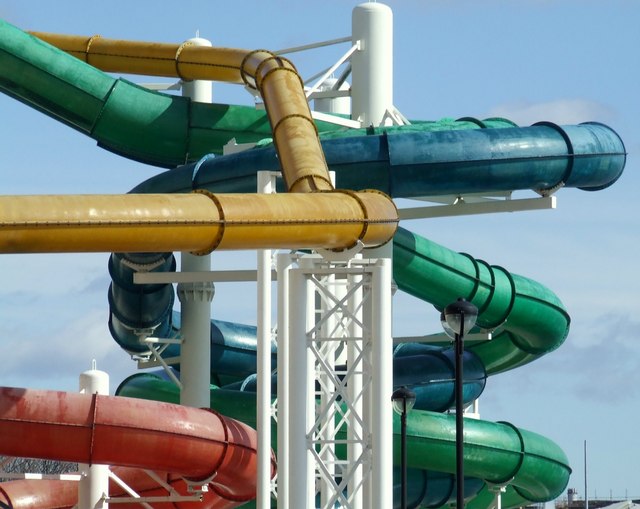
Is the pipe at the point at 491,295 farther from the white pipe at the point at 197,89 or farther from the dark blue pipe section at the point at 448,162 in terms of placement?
the white pipe at the point at 197,89

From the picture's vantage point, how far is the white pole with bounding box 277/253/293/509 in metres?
20.8

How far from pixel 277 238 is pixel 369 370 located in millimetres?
1925

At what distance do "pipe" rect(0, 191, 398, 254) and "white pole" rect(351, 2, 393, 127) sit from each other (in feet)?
28.8

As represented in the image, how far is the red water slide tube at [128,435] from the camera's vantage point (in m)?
22.8

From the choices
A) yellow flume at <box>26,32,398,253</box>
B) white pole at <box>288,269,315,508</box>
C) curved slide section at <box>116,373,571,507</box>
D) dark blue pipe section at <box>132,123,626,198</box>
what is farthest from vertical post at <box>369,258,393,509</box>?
curved slide section at <box>116,373,571,507</box>

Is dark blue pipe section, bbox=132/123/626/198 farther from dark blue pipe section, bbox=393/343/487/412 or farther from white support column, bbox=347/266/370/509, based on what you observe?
dark blue pipe section, bbox=393/343/487/412

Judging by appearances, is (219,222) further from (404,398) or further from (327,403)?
(404,398)

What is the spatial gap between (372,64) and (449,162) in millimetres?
3717

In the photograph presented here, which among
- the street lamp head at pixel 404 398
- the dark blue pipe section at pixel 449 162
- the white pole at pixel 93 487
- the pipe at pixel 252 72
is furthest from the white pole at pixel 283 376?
the dark blue pipe section at pixel 449 162

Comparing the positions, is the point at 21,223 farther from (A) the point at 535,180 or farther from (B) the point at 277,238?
(A) the point at 535,180

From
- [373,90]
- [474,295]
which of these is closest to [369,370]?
[373,90]

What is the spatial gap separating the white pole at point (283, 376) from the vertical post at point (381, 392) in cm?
99

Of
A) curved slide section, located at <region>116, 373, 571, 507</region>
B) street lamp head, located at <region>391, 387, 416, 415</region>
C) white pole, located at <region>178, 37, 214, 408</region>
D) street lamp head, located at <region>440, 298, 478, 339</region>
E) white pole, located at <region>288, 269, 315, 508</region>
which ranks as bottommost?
white pole, located at <region>288, 269, 315, 508</region>

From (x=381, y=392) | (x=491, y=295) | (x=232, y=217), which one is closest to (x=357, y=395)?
(x=381, y=392)
